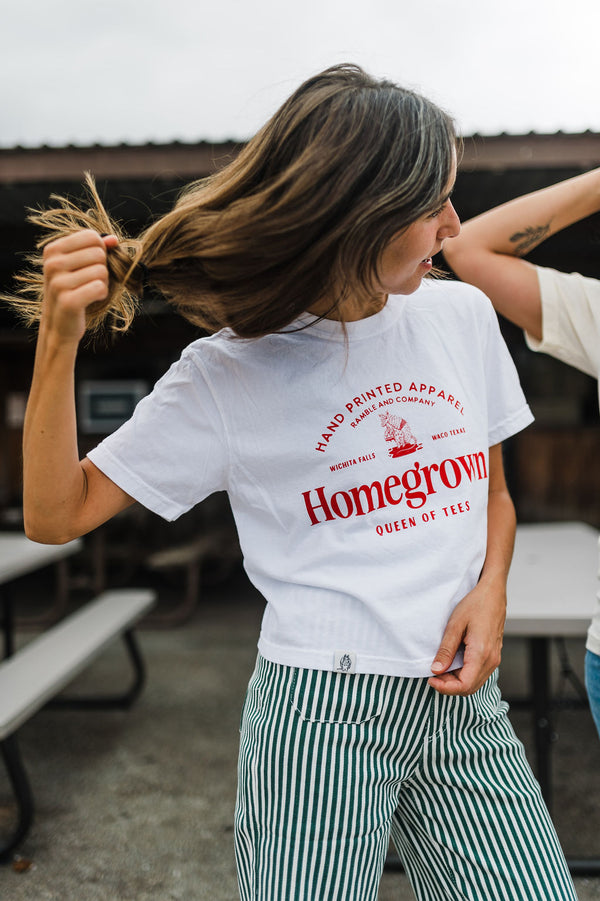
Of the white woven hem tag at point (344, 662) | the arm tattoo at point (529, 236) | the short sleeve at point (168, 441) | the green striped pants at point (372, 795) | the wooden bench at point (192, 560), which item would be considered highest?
the arm tattoo at point (529, 236)

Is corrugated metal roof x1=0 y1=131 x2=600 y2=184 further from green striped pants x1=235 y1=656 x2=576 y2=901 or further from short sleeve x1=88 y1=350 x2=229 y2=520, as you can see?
green striped pants x1=235 y1=656 x2=576 y2=901

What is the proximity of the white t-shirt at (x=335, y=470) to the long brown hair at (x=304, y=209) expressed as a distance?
0.27 feet

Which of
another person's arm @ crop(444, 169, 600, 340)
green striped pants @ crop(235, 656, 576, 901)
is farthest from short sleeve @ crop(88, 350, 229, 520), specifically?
another person's arm @ crop(444, 169, 600, 340)

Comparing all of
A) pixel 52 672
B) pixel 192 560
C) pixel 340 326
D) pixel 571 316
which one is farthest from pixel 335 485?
pixel 192 560

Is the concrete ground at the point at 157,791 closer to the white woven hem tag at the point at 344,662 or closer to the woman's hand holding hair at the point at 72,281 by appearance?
the white woven hem tag at the point at 344,662

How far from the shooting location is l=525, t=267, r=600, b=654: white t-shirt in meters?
1.24

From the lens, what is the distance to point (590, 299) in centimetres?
124

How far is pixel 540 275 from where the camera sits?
1.30m

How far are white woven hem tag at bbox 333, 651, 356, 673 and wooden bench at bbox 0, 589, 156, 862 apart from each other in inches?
76.7

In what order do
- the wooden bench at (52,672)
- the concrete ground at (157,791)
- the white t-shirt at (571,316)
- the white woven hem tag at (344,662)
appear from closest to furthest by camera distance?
the white woven hem tag at (344,662) → the white t-shirt at (571,316) → the concrete ground at (157,791) → the wooden bench at (52,672)

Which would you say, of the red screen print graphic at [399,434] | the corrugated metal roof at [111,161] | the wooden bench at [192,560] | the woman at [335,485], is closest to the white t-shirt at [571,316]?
the woman at [335,485]

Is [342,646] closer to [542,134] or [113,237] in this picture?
[113,237]

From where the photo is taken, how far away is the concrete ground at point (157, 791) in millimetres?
2477

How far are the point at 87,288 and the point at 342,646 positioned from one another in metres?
0.50
